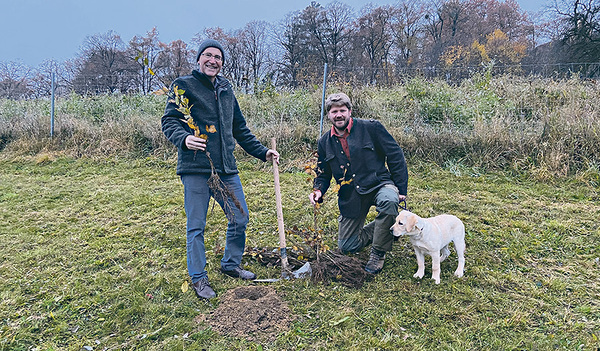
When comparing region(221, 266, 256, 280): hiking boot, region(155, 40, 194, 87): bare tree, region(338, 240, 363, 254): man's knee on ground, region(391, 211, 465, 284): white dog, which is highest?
region(155, 40, 194, 87): bare tree

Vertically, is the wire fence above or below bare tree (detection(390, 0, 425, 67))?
below

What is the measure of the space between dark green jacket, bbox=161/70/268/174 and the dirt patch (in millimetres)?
1017

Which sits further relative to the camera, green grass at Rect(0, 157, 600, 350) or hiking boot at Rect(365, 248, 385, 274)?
hiking boot at Rect(365, 248, 385, 274)

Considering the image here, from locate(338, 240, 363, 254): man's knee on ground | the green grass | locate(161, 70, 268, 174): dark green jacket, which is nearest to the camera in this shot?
the green grass

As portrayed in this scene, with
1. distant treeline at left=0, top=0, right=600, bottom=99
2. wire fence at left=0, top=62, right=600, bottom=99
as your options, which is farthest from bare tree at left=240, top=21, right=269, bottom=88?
wire fence at left=0, top=62, right=600, bottom=99

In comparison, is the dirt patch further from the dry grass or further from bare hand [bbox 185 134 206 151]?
the dry grass

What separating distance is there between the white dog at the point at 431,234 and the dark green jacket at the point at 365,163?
0.45 m

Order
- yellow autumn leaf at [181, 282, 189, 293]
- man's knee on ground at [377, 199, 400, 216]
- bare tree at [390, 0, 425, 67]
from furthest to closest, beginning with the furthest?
bare tree at [390, 0, 425, 67] < man's knee on ground at [377, 199, 400, 216] < yellow autumn leaf at [181, 282, 189, 293]

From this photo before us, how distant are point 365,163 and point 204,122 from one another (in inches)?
58.4

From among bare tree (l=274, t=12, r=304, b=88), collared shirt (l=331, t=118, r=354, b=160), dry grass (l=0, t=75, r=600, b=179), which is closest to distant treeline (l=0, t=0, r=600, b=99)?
bare tree (l=274, t=12, r=304, b=88)

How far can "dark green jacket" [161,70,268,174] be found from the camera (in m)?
2.50

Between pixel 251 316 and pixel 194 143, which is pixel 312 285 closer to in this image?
pixel 251 316

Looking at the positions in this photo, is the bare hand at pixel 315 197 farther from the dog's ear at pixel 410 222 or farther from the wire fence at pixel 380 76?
the wire fence at pixel 380 76

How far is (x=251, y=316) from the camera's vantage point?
2342 millimetres
